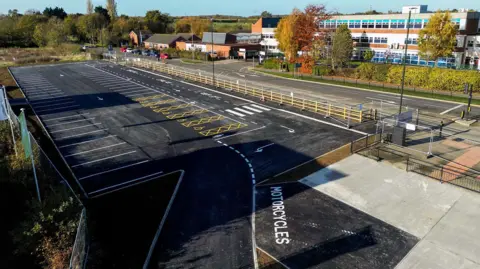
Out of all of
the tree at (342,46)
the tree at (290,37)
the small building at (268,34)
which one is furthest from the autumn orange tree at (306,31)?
the small building at (268,34)

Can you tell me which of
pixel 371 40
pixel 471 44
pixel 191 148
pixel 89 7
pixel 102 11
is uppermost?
pixel 89 7

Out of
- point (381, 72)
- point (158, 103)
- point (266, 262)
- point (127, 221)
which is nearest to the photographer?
point (266, 262)

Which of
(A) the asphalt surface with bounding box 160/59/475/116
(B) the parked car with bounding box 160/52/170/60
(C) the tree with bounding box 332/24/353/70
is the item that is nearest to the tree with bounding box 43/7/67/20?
(B) the parked car with bounding box 160/52/170/60

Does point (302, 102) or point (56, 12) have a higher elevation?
point (56, 12)

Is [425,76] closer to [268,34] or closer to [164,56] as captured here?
[268,34]

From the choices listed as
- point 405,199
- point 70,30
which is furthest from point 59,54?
point 405,199

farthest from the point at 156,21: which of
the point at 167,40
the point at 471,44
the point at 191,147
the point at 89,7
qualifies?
the point at 191,147

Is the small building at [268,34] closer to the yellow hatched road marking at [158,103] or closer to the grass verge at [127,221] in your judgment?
the yellow hatched road marking at [158,103]
